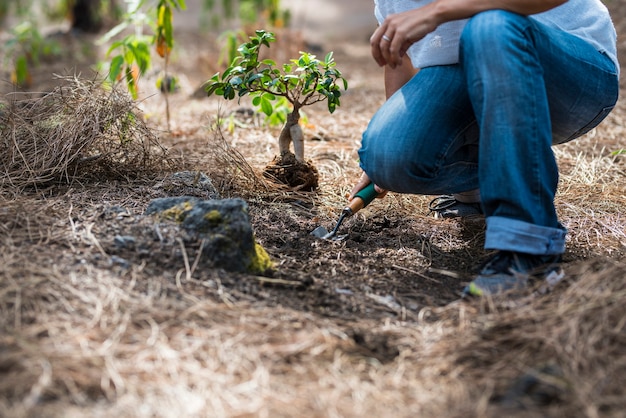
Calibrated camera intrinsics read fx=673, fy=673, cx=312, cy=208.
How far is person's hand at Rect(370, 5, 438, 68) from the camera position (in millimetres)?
1526

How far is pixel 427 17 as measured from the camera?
1.52 meters

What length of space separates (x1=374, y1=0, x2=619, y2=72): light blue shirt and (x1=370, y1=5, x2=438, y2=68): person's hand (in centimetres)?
21

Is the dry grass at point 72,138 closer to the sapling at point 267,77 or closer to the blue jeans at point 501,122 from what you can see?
the sapling at point 267,77

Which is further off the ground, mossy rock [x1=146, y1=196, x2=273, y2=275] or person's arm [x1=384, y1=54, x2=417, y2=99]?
person's arm [x1=384, y1=54, x2=417, y2=99]

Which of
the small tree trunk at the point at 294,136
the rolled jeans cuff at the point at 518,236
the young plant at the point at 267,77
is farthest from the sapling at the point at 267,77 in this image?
the rolled jeans cuff at the point at 518,236

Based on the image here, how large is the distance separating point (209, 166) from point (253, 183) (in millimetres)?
193

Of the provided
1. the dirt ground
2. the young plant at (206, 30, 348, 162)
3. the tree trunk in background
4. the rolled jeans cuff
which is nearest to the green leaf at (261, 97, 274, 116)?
the young plant at (206, 30, 348, 162)

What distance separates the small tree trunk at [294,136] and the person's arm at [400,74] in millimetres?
332

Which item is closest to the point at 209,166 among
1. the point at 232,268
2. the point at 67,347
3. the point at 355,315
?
the point at 232,268

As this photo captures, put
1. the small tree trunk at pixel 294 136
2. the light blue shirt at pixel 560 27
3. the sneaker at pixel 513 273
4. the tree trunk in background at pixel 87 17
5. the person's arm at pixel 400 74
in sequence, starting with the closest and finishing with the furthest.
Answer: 1. the sneaker at pixel 513 273
2. the light blue shirt at pixel 560 27
3. the person's arm at pixel 400 74
4. the small tree trunk at pixel 294 136
5. the tree trunk in background at pixel 87 17

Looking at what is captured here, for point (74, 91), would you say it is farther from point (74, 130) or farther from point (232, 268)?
point (232, 268)

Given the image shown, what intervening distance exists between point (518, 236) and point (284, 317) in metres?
0.53

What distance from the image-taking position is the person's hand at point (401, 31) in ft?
5.01

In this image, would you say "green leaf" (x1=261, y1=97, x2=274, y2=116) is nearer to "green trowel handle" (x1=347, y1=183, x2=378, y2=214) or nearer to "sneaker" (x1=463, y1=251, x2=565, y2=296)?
"green trowel handle" (x1=347, y1=183, x2=378, y2=214)
